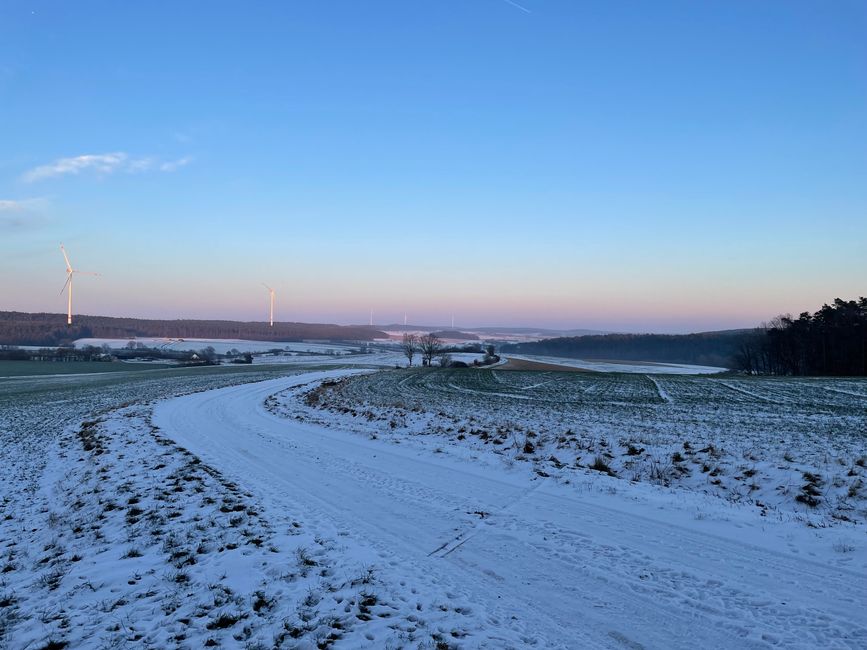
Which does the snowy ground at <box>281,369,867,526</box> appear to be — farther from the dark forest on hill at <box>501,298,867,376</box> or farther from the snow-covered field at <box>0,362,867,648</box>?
the dark forest on hill at <box>501,298,867,376</box>

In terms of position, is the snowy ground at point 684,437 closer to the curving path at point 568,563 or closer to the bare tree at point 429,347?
the curving path at point 568,563

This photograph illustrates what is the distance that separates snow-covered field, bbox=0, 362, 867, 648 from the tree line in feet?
218

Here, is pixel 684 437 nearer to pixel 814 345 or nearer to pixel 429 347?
pixel 814 345

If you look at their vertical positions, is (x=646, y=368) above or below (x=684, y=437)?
below

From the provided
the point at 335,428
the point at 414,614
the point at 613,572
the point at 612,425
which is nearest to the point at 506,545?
the point at 613,572

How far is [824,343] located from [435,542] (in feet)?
282

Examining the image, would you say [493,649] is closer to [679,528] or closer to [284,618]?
[284,618]

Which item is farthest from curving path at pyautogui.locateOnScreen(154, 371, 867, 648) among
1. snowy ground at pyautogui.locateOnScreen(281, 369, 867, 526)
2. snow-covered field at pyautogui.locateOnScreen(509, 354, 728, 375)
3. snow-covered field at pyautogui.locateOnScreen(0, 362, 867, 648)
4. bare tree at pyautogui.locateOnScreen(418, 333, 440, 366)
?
bare tree at pyautogui.locateOnScreen(418, 333, 440, 366)

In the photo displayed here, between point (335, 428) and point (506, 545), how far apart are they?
1280cm

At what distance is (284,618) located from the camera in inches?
214

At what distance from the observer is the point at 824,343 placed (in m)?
72.3

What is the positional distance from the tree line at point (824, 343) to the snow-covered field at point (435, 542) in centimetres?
6641

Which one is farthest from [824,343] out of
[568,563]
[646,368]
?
[568,563]

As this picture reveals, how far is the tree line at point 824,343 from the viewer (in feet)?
222
